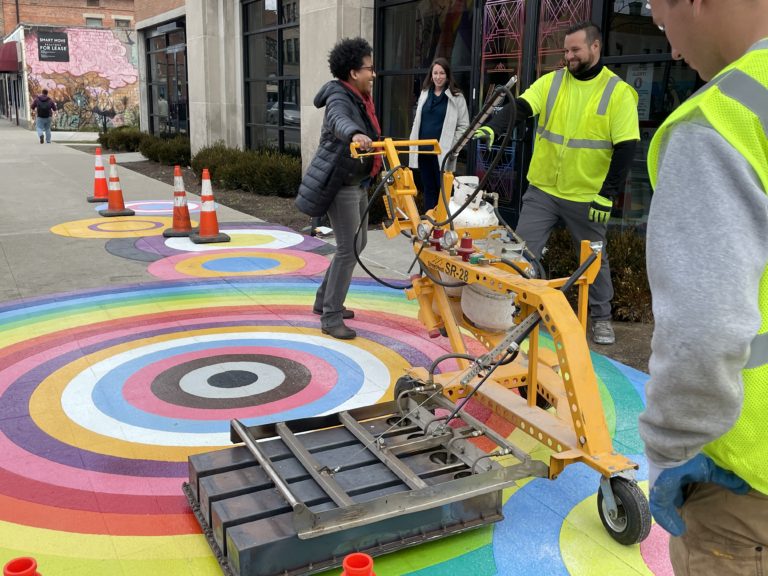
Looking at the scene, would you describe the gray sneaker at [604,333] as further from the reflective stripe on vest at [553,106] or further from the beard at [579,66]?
the beard at [579,66]

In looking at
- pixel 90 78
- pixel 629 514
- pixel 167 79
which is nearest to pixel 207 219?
pixel 629 514

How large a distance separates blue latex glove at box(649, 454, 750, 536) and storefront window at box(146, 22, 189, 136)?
20.8m

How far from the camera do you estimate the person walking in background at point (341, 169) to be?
5273 mm

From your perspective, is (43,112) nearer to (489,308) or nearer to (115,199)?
(115,199)

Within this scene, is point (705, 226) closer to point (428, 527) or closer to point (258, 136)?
point (428, 527)

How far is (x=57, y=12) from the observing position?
176ft

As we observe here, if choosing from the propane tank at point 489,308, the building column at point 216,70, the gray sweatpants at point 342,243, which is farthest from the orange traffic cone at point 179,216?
the building column at point 216,70

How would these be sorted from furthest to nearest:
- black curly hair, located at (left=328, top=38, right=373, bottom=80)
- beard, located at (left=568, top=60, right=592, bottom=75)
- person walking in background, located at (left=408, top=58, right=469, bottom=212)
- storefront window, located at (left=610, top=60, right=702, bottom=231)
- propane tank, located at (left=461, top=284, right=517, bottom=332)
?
person walking in background, located at (left=408, top=58, right=469, bottom=212), storefront window, located at (left=610, top=60, right=702, bottom=231), black curly hair, located at (left=328, top=38, right=373, bottom=80), beard, located at (left=568, top=60, right=592, bottom=75), propane tank, located at (left=461, top=284, right=517, bottom=332)

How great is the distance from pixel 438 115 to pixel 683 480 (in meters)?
7.51

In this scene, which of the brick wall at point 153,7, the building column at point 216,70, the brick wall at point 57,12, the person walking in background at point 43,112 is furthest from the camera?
the brick wall at point 57,12

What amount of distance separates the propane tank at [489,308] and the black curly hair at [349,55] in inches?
84.2

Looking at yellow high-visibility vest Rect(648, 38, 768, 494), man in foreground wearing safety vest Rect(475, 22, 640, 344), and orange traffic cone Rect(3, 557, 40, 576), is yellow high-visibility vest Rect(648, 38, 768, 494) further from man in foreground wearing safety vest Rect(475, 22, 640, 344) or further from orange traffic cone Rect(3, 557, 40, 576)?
man in foreground wearing safety vest Rect(475, 22, 640, 344)

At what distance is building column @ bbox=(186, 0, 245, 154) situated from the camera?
1658 cm

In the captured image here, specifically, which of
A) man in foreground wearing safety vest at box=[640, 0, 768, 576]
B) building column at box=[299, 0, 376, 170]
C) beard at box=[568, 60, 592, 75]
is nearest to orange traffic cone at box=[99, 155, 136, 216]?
building column at box=[299, 0, 376, 170]
